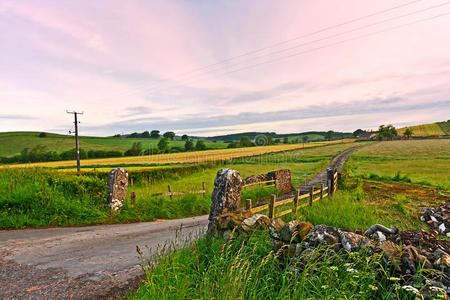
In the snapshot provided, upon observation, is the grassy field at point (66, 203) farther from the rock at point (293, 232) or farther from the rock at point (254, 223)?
the rock at point (293, 232)

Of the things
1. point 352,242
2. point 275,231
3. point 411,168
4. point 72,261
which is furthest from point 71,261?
point 411,168

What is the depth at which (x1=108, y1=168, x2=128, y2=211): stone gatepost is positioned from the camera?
1052 cm

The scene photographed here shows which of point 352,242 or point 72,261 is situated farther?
point 72,261

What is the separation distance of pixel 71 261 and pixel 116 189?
5.59 meters

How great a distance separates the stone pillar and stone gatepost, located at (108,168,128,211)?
36.2 ft

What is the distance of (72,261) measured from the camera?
17.6ft

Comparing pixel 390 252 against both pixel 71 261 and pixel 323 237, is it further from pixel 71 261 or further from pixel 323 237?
pixel 71 261

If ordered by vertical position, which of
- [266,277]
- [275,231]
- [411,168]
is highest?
[275,231]

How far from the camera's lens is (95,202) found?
10.5m

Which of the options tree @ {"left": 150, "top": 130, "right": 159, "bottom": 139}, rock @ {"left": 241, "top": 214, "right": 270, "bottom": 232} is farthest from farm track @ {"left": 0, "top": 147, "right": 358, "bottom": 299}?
tree @ {"left": 150, "top": 130, "right": 159, "bottom": 139}

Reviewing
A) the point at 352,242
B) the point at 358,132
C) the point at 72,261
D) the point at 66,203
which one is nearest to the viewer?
the point at 352,242

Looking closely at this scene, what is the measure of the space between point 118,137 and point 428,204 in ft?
338

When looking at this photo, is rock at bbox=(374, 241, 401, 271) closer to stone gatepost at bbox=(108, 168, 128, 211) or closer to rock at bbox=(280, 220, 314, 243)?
rock at bbox=(280, 220, 314, 243)

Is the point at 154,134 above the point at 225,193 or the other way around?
above
